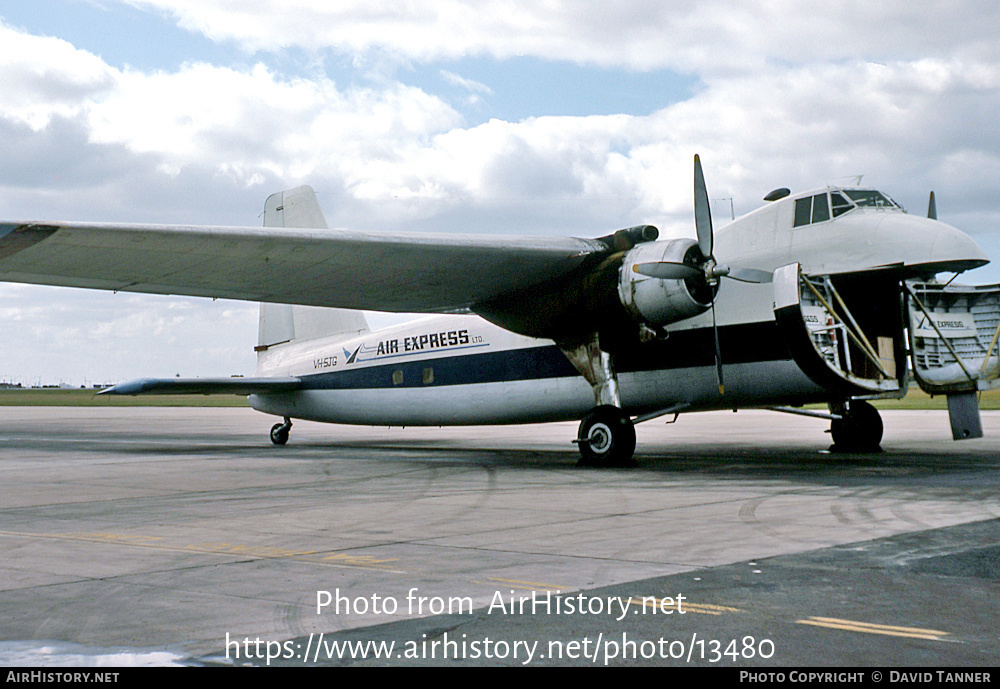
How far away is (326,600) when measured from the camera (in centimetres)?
520

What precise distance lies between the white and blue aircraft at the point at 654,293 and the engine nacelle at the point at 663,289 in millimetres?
25

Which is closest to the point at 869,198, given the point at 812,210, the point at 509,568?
Answer: the point at 812,210

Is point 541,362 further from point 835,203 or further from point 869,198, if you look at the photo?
point 869,198

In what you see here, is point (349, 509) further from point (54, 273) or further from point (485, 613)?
point (54, 273)

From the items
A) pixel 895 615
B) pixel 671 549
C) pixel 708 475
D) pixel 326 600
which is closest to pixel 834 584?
pixel 895 615

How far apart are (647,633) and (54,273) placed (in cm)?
1192

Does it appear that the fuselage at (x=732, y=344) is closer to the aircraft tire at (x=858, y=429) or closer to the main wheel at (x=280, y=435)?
the aircraft tire at (x=858, y=429)

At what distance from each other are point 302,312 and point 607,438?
11.1 m

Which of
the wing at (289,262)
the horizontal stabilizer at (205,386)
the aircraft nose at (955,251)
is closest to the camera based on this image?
the wing at (289,262)

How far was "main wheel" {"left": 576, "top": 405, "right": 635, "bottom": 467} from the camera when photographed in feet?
47.5

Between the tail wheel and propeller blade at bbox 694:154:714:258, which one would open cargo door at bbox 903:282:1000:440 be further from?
the tail wheel

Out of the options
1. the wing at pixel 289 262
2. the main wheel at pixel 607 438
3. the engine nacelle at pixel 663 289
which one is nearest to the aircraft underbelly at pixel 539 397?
the main wheel at pixel 607 438

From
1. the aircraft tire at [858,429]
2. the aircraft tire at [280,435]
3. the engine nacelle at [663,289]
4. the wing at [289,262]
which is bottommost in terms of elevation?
the aircraft tire at [858,429]

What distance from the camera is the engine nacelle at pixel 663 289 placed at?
44.6 ft
